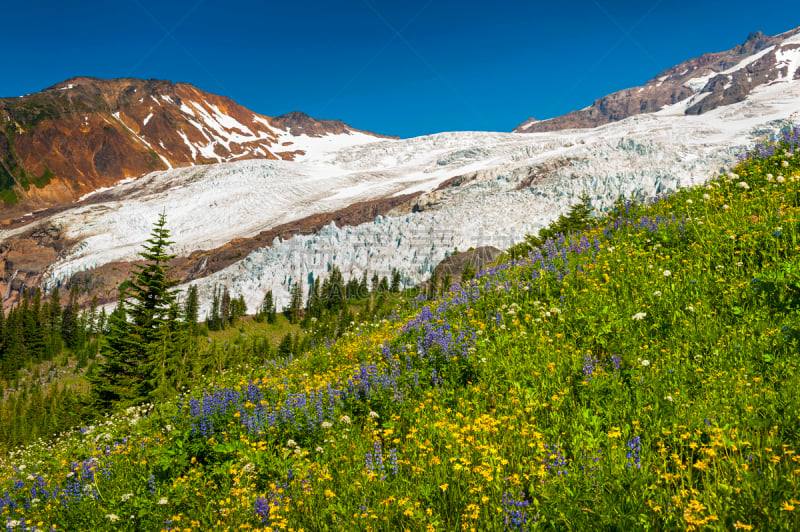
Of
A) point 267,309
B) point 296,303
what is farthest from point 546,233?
point 267,309

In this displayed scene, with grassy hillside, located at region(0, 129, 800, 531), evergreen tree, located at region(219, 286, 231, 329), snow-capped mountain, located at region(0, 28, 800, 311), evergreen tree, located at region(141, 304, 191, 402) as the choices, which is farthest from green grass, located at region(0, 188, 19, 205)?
grassy hillside, located at region(0, 129, 800, 531)

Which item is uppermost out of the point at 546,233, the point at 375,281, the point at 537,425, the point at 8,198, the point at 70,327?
the point at 8,198

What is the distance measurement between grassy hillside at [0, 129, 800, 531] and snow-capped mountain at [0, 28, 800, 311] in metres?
65.7

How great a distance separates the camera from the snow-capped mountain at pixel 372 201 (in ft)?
258

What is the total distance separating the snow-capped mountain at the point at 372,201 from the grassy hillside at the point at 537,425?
6574 cm

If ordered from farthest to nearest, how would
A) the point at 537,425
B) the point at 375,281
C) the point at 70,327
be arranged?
the point at 70,327
the point at 375,281
the point at 537,425

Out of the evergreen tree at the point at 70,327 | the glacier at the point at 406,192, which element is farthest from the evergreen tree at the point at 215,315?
the evergreen tree at the point at 70,327

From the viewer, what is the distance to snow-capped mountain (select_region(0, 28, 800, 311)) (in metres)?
78.7

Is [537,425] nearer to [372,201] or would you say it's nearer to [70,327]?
[372,201]

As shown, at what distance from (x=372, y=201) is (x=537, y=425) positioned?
5271 inches

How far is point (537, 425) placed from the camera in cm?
428

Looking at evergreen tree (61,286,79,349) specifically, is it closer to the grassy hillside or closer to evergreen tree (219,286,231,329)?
evergreen tree (219,286,231,329)

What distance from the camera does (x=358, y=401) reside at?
18.2 ft

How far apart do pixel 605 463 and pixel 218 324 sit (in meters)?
104
